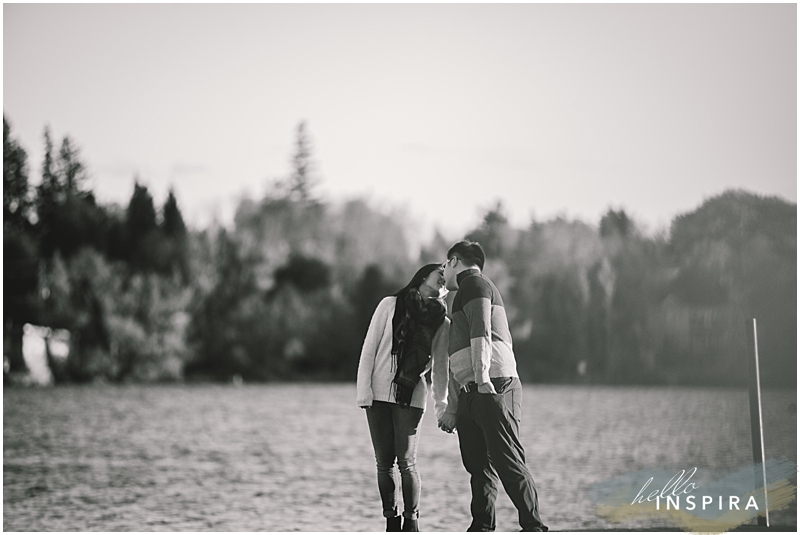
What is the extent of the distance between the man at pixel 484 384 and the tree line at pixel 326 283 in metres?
6.61

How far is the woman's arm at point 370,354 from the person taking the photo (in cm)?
352

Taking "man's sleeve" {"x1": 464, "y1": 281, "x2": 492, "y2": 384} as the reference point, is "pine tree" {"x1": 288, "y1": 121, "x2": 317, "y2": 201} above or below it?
above

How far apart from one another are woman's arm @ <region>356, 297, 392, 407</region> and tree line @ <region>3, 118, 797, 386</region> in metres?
6.65

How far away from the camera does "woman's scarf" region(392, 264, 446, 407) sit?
3.50 metres

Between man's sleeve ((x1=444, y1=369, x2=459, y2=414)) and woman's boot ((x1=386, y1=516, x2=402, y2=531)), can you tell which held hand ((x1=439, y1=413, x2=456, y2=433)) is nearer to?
man's sleeve ((x1=444, y1=369, x2=459, y2=414))

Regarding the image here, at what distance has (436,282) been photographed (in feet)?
11.7

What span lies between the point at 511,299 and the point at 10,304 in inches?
682

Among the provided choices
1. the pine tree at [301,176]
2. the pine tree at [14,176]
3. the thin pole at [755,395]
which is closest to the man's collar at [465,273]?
the thin pole at [755,395]

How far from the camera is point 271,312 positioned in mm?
32188

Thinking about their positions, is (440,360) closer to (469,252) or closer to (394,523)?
(469,252)

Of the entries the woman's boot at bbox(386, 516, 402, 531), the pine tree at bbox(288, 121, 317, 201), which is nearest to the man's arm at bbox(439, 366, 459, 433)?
the woman's boot at bbox(386, 516, 402, 531)

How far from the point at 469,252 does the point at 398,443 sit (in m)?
0.79

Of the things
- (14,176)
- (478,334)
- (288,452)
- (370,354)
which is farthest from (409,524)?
(288,452)

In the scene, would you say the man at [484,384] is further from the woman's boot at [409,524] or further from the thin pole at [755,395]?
the thin pole at [755,395]
